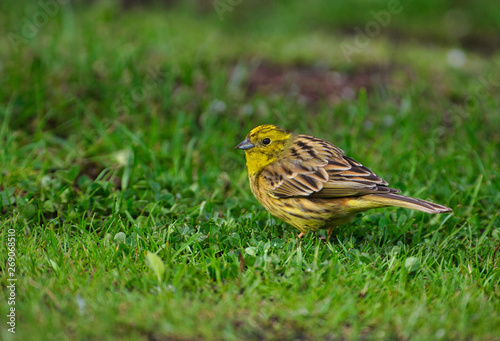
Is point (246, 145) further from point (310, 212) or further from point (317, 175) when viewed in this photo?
point (310, 212)

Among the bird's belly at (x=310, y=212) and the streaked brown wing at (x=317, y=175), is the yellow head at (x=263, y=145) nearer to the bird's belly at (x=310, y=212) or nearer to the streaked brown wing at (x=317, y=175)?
the streaked brown wing at (x=317, y=175)

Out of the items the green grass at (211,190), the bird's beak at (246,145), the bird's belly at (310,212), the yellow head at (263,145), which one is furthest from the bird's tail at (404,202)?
the bird's beak at (246,145)

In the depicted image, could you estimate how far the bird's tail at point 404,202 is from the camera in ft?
12.6

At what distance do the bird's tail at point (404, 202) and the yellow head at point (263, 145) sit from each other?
925 mm

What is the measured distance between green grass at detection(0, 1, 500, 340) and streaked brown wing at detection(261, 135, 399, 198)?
396mm

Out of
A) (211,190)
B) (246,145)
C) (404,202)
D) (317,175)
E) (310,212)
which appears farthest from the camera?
(211,190)

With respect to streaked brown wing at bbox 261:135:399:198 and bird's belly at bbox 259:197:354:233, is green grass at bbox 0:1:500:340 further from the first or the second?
streaked brown wing at bbox 261:135:399:198

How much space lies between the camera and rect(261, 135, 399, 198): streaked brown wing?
14.0ft

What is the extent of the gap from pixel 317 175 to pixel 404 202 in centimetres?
76

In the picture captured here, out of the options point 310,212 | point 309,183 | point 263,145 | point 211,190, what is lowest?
point 211,190

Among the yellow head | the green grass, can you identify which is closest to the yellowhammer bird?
the yellow head

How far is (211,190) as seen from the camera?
17.6 feet

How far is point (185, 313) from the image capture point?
3.18 m

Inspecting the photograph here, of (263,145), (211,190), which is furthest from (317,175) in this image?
(211,190)
